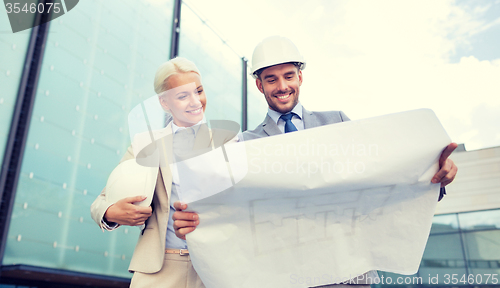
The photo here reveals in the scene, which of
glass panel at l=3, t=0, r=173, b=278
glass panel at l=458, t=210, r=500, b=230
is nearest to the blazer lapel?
glass panel at l=3, t=0, r=173, b=278

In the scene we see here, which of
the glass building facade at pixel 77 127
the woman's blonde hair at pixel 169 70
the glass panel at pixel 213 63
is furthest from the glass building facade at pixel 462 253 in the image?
the woman's blonde hair at pixel 169 70

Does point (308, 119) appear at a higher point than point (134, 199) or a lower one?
higher

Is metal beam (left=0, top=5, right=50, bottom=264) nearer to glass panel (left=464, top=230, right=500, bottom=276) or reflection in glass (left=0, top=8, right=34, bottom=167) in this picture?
reflection in glass (left=0, top=8, right=34, bottom=167)

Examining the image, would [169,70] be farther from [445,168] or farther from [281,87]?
[445,168]

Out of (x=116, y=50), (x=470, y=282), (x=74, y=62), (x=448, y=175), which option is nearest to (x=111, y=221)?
(x=448, y=175)

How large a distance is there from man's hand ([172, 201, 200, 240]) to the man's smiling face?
60cm

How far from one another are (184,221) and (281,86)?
64 centimetres

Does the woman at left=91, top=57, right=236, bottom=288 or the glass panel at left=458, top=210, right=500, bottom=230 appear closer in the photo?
the woman at left=91, top=57, right=236, bottom=288

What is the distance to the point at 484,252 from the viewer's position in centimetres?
539

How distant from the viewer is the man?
50.1 inches

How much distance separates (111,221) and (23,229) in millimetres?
2714

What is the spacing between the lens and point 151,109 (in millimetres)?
1061

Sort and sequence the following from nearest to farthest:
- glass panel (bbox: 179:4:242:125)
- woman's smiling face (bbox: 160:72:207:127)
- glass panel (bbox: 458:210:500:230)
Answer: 1. woman's smiling face (bbox: 160:72:207:127)
2. glass panel (bbox: 179:4:242:125)
3. glass panel (bbox: 458:210:500:230)

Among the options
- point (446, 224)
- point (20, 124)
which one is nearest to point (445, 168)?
point (20, 124)
